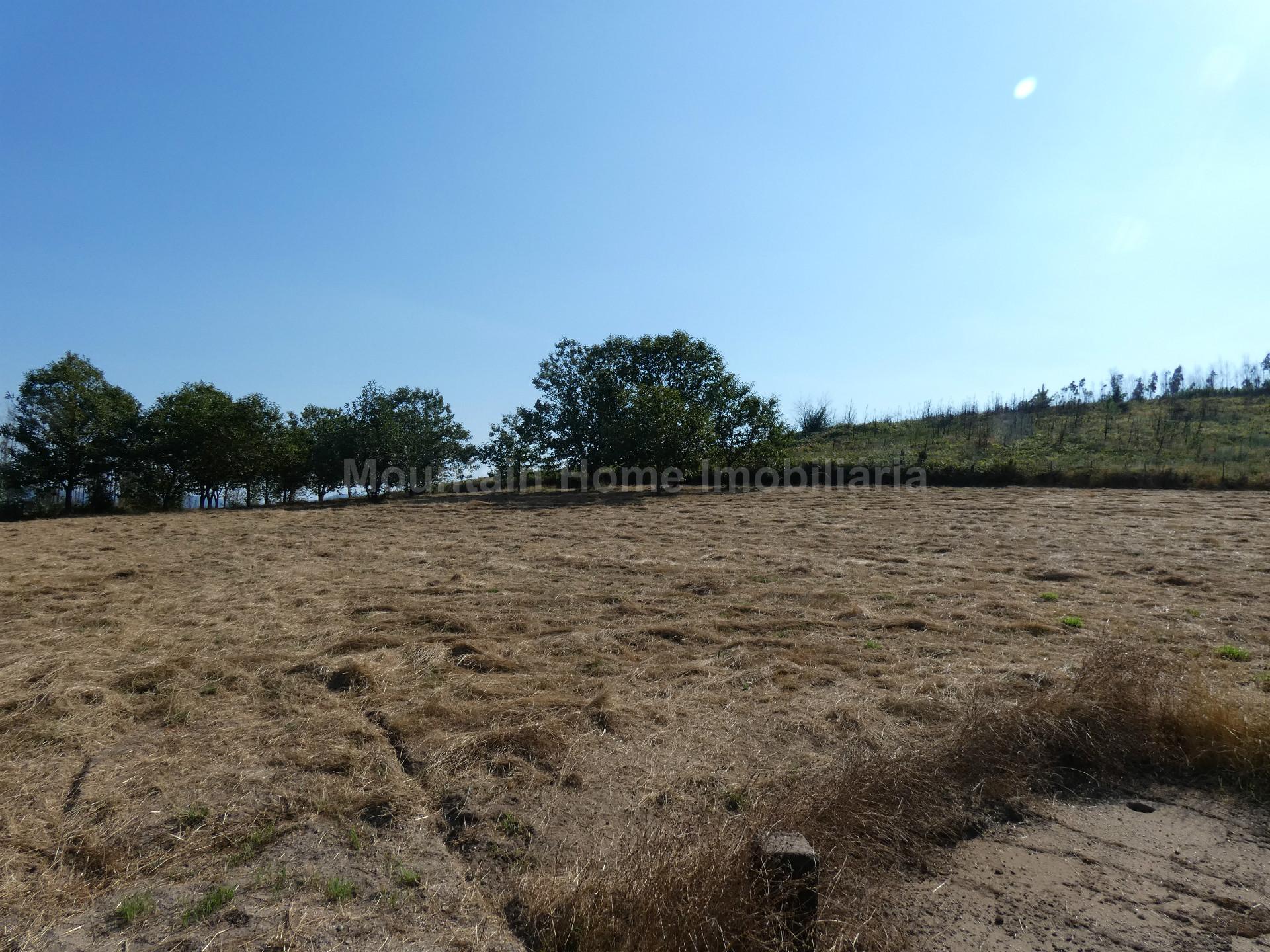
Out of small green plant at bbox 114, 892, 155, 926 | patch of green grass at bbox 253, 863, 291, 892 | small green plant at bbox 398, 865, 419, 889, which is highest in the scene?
small green plant at bbox 114, 892, 155, 926

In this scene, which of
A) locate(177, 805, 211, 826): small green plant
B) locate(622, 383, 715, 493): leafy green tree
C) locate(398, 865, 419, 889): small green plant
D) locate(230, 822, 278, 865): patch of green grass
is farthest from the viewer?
locate(622, 383, 715, 493): leafy green tree

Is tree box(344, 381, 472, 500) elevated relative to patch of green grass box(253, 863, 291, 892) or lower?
elevated

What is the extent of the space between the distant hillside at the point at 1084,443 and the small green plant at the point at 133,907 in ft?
85.1

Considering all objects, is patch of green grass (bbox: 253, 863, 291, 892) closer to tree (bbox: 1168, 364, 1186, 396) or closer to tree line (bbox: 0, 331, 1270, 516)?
tree line (bbox: 0, 331, 1270, 516)

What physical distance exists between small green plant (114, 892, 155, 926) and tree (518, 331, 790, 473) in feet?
72.7

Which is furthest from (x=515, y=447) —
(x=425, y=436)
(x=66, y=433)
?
(x=66, y=433)

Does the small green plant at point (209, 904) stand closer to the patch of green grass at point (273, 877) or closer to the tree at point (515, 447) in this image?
the patch of green grass at point (273, 877)

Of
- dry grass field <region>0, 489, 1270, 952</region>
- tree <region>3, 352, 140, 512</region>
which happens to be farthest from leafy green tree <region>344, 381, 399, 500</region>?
dry grass field <region>0, 489, 1270, 952</region>

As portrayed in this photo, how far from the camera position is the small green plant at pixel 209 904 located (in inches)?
101

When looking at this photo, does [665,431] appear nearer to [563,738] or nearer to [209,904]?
[563,738]

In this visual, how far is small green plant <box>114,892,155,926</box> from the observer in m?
2.57

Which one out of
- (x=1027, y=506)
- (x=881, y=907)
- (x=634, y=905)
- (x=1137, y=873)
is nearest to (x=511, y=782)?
(x=634, y=905)

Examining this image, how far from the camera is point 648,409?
24391 mm

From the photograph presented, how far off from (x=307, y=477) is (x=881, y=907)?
32.2 meters
